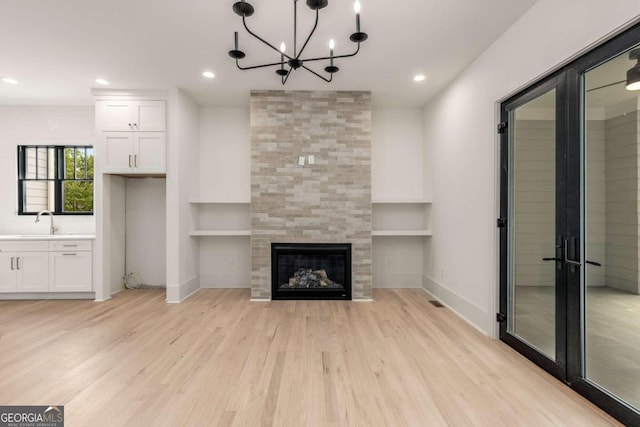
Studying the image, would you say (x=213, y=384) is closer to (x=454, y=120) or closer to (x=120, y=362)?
(x=120, y=362)

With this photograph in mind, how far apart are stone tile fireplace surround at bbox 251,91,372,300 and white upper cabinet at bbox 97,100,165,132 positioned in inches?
51.4

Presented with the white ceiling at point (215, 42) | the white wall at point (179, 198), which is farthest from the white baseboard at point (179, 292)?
the white ceiling at point (215, 42)

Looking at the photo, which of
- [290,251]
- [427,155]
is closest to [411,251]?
[427,155]

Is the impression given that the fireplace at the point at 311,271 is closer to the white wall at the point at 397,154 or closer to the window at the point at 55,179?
the white wall at the point at 397,154

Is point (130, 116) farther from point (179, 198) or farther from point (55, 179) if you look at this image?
point (55, 179)

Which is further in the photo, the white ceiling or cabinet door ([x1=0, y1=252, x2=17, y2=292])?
cabinet door ([x1=0, y1=252, x2=17, y2=292])

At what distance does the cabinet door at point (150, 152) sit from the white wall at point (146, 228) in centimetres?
68

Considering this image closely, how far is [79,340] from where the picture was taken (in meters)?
2.92

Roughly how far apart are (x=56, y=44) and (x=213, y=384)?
3.59m

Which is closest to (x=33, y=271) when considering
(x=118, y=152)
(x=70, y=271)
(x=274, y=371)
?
(x=70, y=271)

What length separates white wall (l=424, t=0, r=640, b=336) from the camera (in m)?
2.12

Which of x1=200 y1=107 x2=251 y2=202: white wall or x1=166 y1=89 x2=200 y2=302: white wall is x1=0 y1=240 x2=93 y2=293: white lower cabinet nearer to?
x1=166 y1=89 x2=200 y2=302: white wall

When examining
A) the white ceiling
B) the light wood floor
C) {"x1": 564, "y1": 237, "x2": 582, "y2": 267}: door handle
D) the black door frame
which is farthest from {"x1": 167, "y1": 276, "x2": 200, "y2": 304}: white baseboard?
{"x1": 564, "y1": 237, "x2": 582, "y2": 267}: door handle

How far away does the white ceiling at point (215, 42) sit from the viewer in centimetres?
253
